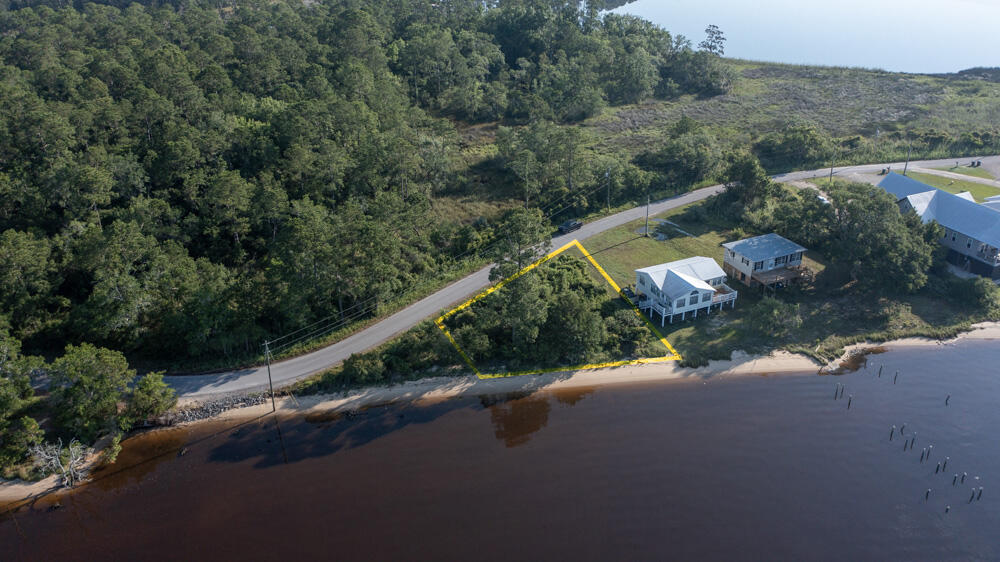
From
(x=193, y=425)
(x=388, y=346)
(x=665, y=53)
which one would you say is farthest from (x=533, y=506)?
(x=665, y=53)

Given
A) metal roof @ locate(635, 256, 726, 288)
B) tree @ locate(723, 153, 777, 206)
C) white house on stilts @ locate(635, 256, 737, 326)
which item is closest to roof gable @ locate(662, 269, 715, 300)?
white house on stilts @ locate(635, 256, 737, 326)

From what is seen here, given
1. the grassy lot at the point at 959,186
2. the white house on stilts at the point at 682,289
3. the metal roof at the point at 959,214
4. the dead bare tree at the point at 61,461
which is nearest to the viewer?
the dead bare tree at the point at 61,461

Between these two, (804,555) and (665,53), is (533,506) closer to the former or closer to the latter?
(804,555)

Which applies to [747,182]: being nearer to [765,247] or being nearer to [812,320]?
[765,247]

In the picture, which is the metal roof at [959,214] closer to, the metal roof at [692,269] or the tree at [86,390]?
the metal roof at [692,269]

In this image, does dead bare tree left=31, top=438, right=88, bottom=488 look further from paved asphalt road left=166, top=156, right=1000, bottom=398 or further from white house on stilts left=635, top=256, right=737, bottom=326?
white house on stilts left=635, top=256, right=737, bottom=326

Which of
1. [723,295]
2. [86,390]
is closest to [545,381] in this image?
[723,295]

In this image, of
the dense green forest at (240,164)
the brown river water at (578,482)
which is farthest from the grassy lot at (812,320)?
the dense green forest at (240,164)
